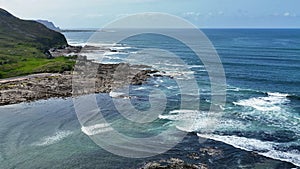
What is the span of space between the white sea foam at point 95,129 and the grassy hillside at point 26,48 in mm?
44746

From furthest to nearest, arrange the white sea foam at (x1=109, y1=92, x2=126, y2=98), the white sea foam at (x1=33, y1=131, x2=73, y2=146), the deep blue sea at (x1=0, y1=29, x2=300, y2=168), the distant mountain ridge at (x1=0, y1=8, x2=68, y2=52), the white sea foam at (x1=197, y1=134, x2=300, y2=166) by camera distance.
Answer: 1. the distant mountain ridge at (x1=0, y1=8, x2=68, y2=52)
2. the white sea foam at (x1=109, y1=92, x2=126, y2=98)
3. the white sea foam at (x1=33, y1=131, x2=73, y2=146)
4. the deep blue sea at (x1=0, y1=29, x2=300, y2=168)
5. the white sea foam at (x1=197, y1=134, x2=300, y2=166)

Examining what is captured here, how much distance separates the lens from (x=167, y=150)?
1545 inches

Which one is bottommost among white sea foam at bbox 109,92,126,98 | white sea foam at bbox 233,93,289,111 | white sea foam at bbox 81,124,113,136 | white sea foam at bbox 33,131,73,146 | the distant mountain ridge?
white sea foam at bbox 33,131,73,146

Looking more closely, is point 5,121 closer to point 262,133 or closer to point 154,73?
point 262,133

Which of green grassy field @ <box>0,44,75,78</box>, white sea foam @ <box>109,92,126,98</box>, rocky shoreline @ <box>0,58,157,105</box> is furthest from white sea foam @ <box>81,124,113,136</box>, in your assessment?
green grassy field @ <box>0,44,75,78</box>

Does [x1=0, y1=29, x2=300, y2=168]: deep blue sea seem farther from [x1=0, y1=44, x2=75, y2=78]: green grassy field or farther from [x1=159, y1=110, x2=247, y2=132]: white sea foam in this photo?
[x1=0, y1=44, x2=75, y2=78]: green grassy field

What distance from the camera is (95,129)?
4691 cm

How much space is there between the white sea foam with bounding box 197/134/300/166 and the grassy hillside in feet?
196

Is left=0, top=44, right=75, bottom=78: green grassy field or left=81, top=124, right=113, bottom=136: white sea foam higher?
left=0, top=44, right=75, bottom=78: green grassy field

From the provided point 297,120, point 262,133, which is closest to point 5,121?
point 262,133

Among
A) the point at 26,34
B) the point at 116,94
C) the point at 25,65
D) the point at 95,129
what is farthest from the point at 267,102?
the point at 26,34

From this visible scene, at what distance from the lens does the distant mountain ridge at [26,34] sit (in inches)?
5581

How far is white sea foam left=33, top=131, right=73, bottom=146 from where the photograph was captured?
41.8 m

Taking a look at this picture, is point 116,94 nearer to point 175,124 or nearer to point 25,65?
point 175,124
